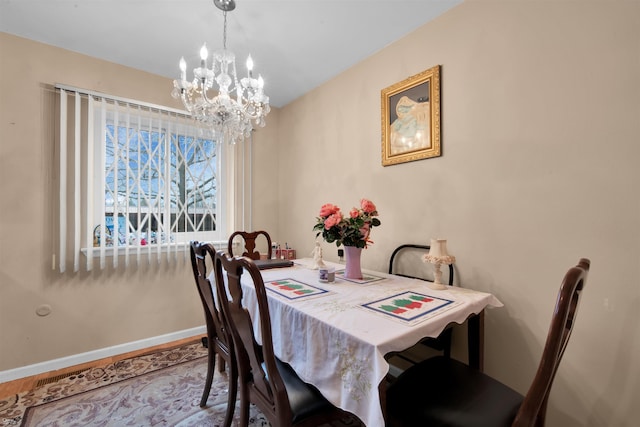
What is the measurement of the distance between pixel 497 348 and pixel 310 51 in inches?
96.4

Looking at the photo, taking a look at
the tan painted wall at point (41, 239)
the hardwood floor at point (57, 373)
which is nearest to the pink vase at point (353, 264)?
the hardwood floor at point (57, 373)

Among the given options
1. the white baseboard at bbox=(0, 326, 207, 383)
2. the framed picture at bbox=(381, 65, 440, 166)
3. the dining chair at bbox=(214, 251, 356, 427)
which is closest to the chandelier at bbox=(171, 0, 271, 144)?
the framed picture at bbox=(381, 65, 440, 166)

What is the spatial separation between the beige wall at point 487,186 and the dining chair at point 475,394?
0.49 meters

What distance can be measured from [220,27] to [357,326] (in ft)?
7.02

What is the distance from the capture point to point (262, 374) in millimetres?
1093

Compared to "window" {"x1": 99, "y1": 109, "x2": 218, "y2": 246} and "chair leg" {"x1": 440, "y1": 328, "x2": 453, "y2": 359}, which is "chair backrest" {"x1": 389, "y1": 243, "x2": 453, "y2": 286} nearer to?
"chair leg" {"x1": 440, "y1": 328, "x2": 453, "y2": 359}

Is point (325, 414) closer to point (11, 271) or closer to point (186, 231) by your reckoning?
point (186, 231)

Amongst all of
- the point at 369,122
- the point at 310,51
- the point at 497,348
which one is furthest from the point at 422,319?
the point at 310,51

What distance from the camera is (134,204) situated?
2475 mm

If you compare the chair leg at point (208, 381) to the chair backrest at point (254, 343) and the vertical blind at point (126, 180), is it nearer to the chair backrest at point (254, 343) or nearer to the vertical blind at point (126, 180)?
the chair backrest at point (254, 343)

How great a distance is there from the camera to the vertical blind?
223 cm

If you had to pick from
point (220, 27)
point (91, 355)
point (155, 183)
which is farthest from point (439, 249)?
point (91, 355)

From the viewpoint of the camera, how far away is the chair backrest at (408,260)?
1949 millimetres

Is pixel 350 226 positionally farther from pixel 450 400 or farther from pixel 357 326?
pixel 450 400
